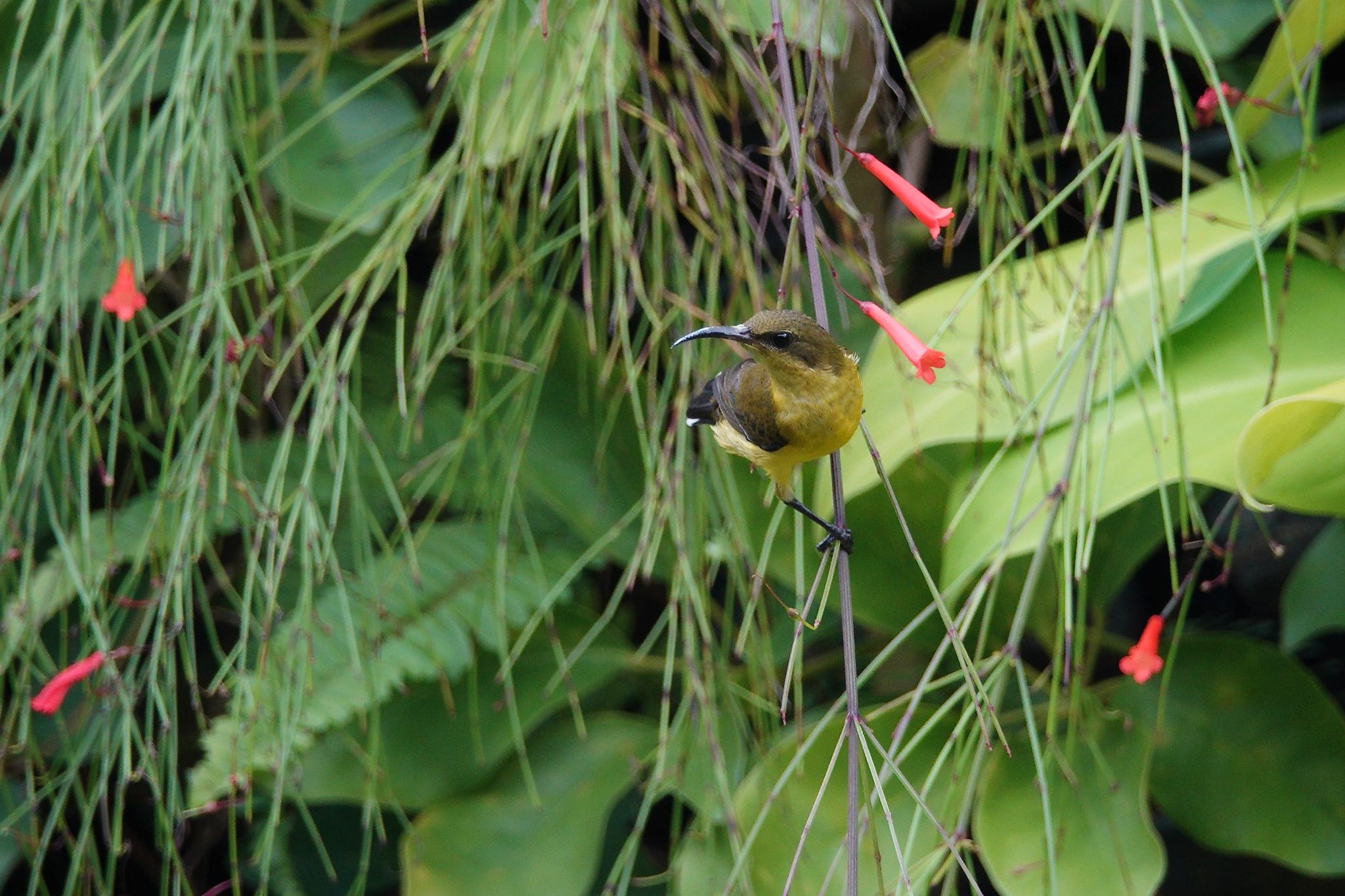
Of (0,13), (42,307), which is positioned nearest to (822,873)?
(42,307)

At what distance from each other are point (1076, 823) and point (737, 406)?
2.09 feet

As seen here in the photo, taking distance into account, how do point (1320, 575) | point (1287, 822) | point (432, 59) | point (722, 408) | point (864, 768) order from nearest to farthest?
point (722, 408)
point (864, 768)
point (1287, 822)
point (1320, 575)
point (432, 59)

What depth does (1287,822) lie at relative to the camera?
125 cm

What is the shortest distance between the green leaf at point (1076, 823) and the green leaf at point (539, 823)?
1.27 feet

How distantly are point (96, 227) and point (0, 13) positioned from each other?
2.00ft

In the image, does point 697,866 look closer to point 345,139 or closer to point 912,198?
point 912,198

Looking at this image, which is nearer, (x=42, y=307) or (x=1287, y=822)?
(x=42, y=307)

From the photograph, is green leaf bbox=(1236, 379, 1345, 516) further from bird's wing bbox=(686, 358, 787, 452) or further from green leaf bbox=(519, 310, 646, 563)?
green leaf bbox=(519, 310, 646, 563)

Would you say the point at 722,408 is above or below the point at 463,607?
above

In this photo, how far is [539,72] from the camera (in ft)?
3.45

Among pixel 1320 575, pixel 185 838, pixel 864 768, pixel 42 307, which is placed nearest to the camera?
pixel 42 307

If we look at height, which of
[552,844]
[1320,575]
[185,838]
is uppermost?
[1320,575]

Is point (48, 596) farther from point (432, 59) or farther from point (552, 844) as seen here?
point (432, 59)

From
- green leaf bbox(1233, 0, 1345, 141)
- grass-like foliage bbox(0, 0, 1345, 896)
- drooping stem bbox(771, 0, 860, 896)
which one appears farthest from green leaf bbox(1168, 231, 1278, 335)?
drooping stem bbox(771, 0, 860, 896)
